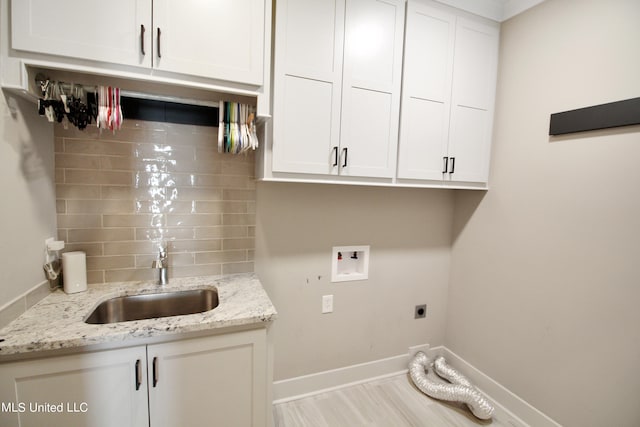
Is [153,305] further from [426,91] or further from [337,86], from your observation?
[426,91]

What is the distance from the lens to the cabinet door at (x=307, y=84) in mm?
1403

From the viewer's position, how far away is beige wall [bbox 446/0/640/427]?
4.47 ft

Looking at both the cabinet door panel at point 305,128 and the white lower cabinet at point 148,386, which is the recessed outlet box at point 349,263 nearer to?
the cabinet door panel at point 305,128

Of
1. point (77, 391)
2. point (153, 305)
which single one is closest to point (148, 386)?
point (77, 391)

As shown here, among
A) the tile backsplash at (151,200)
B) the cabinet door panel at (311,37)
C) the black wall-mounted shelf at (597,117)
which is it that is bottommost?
the tile backsplash at (151,200)

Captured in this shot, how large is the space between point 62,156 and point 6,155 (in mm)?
328

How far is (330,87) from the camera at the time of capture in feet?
4.91

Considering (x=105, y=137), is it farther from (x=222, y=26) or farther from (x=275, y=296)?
(x=275, y=296)

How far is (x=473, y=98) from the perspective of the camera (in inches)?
73.7

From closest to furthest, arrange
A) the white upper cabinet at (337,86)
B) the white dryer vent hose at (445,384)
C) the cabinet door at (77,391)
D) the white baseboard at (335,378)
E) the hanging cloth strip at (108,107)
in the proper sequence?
the cabinet door at (77,391) → the hanging cloth strip at (108,107) → the white upper cabinet at (337,86) → the white dryer vent hose at (445,384) → the white baseboard at (335,378)

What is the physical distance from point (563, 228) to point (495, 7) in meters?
1.49

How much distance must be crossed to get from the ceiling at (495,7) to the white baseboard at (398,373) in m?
2.47

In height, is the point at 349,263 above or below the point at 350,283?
above

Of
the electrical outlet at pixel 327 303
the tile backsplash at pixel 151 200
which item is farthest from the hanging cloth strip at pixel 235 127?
the electrical outlet at pixel 327 303
